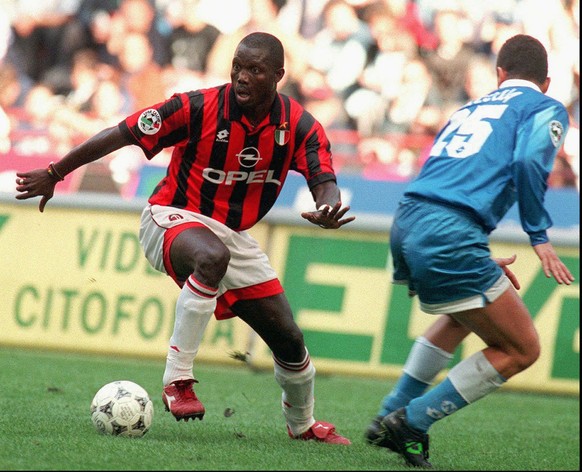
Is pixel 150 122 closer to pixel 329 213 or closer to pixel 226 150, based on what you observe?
pixel 226 150

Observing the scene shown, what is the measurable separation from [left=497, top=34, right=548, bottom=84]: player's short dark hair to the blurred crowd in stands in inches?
263

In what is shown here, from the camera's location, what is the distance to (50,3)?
1497cm

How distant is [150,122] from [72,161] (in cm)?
45

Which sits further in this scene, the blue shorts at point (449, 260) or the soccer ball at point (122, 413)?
the soccer ball at point (122, 413)

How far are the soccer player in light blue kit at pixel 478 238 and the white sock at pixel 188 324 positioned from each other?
38.2 inches

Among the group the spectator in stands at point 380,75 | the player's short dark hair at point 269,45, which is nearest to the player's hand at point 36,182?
the player's short dark hair at point 269,45

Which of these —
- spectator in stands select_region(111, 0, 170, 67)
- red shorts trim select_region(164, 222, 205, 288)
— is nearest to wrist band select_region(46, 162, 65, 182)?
red shorts trim select_region(164, 222, 205, 288)

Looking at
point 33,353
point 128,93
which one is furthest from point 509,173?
point 128,93

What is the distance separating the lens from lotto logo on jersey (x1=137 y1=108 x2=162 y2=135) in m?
5.40

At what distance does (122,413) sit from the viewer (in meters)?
5.15

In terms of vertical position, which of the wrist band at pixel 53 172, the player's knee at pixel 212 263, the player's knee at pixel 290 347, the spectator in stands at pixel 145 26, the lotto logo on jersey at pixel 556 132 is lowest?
the player's knee at pixel 290 347

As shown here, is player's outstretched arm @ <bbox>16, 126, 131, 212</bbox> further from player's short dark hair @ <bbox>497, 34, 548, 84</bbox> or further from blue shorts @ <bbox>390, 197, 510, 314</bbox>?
player's short dark hair @ <bbox>497, 34, 548, 84</bbox>

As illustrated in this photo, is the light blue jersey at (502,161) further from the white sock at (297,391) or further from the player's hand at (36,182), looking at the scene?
the player's hand at (36,182)

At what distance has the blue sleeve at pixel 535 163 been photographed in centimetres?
456
